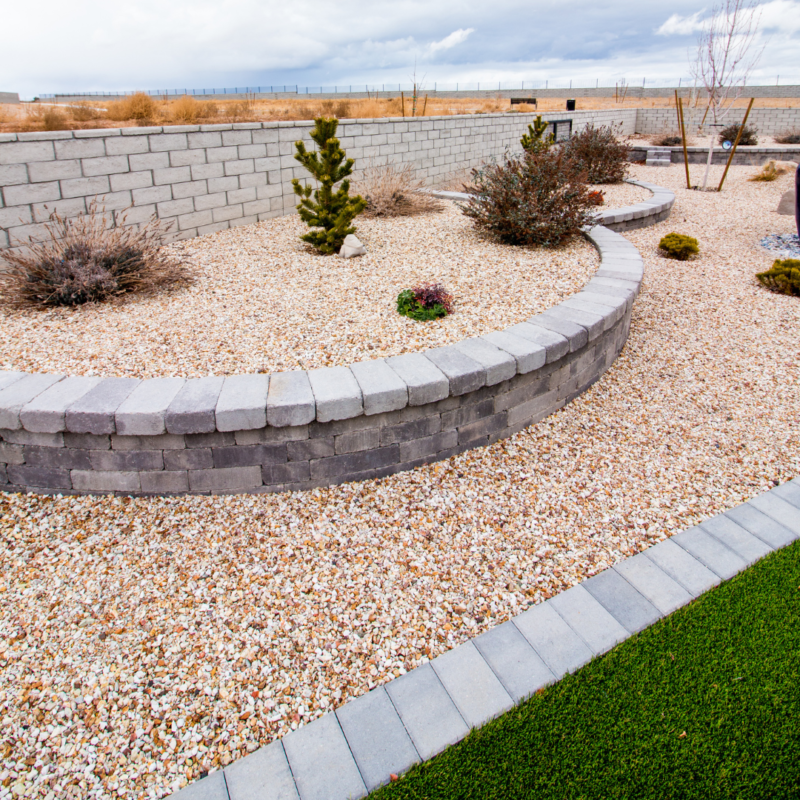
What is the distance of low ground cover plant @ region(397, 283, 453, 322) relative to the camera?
370 cm

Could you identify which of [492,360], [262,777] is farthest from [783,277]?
[262,777]

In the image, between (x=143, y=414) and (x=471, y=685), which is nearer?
(x=471, y=685)

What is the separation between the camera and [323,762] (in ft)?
5.35

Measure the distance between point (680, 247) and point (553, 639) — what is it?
6.09 metres

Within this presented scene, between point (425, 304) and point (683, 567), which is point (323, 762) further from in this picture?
point (425, 304)

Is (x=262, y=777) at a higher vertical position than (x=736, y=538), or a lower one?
lower

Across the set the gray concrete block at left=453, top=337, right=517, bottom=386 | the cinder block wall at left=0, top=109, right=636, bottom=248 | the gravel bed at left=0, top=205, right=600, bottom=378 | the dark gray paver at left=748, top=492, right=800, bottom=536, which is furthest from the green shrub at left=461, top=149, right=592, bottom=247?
the dark gray paver at left=748, top=492, right=800, bottom=536

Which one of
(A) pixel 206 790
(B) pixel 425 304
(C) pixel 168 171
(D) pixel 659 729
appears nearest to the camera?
(A) pixel 206 790

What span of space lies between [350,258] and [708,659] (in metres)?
4.40

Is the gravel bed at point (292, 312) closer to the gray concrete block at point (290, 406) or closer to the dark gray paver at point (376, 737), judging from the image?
the gray concrete block at point (290, 406)

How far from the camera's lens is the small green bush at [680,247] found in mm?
6566

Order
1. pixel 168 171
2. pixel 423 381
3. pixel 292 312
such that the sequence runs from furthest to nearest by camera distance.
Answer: pixel 168 171 < pixel 292 312 < pixel 423 381

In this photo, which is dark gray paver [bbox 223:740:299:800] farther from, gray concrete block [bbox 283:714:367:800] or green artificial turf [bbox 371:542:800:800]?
green artificial turf [bbox 371:542:800:800]

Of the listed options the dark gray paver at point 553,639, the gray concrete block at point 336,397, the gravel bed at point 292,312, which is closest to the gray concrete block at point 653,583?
the dark gray paver at point 553,639
